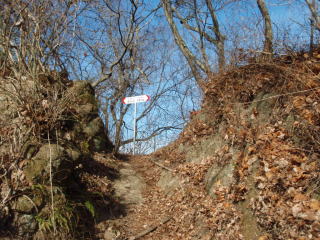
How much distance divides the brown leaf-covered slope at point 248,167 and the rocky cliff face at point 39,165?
4.40 ft

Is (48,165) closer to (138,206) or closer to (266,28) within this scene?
(138,206)

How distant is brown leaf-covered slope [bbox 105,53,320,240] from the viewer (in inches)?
143

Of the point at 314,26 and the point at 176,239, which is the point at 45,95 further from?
the point at 314,26

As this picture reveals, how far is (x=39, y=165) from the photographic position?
4.73 m

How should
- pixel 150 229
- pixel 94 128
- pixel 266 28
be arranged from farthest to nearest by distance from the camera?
pixel 94 128 → pixel 266 28 → pixel 150 229

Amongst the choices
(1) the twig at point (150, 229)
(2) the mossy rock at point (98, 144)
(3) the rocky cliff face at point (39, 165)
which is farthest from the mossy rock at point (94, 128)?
(1) the twig at point (150, 229)

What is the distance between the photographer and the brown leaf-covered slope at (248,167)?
11.9 ft

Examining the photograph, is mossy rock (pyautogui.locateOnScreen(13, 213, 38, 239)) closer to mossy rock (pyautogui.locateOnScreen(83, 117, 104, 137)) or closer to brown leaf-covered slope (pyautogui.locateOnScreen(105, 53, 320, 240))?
brown leaf-covered slope (pyautogui.locateOnScreen(105, 53, 320, 240))

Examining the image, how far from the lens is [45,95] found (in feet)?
18.8

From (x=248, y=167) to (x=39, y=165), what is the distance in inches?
147

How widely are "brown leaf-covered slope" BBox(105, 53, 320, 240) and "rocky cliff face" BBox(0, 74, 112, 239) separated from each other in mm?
1342

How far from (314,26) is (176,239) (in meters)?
4.94

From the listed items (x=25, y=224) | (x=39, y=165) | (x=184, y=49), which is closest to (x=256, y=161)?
(x=39, y=165)

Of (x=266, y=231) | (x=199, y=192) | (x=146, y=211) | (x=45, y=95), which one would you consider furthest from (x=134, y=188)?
(x=266, y=231)
